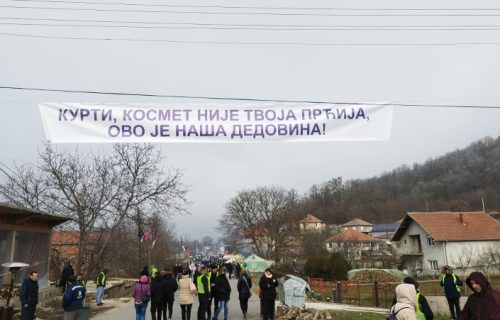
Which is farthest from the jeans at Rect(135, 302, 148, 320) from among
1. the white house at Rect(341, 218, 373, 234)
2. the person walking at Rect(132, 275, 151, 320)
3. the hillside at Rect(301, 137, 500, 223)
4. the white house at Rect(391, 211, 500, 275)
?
the white house at Rect(341, 218, 373, 234)

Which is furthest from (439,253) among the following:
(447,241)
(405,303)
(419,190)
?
(419,190)

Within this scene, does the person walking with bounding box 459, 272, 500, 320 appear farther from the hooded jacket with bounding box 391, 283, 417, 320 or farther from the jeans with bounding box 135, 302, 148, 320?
the jeans with bounding box 135, 302, 148, 320

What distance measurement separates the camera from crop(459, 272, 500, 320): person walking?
5.37 meters

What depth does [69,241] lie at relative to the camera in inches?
1528

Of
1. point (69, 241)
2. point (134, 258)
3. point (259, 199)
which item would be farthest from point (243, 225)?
point (69, 241)

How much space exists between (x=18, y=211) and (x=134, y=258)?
121 ft

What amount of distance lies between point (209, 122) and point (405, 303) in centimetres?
440

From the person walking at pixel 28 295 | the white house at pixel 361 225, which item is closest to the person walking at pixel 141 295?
the person walking at pixel 28 295

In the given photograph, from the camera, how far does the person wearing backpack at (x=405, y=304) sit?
6.23 metres

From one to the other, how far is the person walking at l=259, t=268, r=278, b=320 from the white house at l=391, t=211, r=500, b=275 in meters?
35.4

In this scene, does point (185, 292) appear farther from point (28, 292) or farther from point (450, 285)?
point (450, 285)

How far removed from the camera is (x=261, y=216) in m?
69.0

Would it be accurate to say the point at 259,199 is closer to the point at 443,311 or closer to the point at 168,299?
the point at 443,311

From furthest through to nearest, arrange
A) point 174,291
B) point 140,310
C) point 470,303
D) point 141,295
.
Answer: point 174,291
point 140,310
point 141,295
point 470,303
